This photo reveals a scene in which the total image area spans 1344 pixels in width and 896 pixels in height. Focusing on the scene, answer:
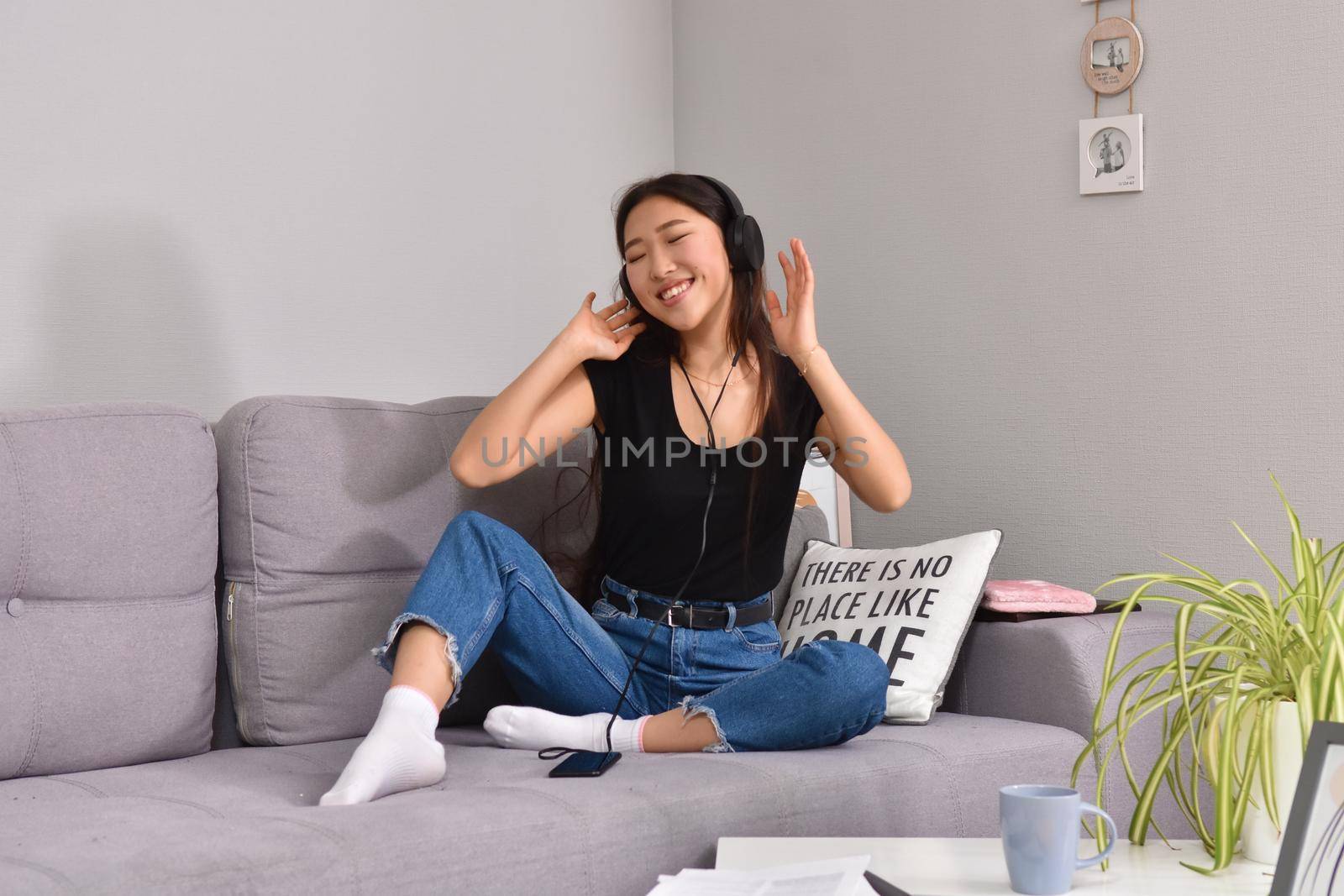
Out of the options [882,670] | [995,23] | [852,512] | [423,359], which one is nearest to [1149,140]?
[995,23]

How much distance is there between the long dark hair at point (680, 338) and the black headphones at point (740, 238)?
0.04 ft

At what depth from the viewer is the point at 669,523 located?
1.92 meters

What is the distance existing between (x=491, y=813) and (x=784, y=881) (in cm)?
43

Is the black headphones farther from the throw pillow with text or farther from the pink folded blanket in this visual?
the pink folded blanket

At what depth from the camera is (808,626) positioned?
2.12m

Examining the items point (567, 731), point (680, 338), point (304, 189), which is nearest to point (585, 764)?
point (567, 731)

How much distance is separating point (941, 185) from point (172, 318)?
5.02ft

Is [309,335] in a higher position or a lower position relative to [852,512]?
higher

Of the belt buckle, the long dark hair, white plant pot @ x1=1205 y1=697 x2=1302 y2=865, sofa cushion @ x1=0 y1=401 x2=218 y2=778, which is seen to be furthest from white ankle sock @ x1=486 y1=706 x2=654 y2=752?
white plant pot @ x1=1205 y1=697 x2=1302 y2=865

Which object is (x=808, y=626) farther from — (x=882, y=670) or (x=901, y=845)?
(x=901, y=845)

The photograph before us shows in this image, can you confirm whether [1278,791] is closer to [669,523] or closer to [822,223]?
[669,523]

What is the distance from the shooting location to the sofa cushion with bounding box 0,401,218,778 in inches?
63.4

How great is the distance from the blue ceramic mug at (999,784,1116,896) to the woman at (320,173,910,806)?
0.64m

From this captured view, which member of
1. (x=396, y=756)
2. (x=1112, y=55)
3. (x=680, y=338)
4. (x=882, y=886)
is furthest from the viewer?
(x=1112, y=55)
